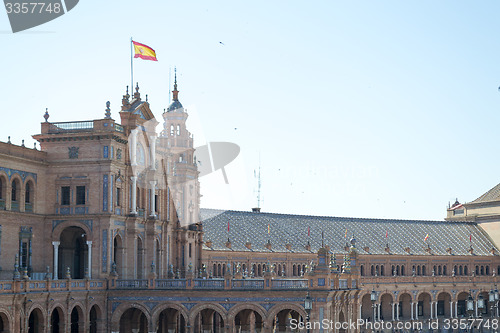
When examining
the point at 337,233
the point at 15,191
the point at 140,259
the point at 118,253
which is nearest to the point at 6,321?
the point at 15,191

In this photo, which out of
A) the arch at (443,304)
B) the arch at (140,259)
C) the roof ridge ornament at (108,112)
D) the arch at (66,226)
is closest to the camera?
the arch at (66,226)

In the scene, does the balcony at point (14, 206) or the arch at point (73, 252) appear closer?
the balcony at point (14, 206)

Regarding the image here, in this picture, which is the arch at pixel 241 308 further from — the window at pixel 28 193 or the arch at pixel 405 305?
the arch at pixel 405 305

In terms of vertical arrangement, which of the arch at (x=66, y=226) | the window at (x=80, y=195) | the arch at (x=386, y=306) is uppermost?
the window at (x=80, y=195)

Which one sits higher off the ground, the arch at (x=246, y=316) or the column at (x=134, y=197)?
the column at (x=134, y=197)

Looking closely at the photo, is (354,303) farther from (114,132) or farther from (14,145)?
(14,145)

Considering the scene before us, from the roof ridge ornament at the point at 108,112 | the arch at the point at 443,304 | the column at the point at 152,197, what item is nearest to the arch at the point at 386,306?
the arch at the point at 443,304

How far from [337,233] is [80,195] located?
54.6 m

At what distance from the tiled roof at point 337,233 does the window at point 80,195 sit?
32846mm

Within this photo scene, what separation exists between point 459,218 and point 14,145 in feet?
283

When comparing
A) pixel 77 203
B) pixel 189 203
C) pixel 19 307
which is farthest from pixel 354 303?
pixel 19 307

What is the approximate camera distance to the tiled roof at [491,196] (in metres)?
130

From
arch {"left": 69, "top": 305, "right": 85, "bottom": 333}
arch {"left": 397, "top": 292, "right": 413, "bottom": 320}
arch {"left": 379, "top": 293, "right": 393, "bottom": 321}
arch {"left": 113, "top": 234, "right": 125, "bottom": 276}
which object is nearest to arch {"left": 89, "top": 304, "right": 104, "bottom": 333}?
arch {"left": 69, "top": 305, "right": 85, "bottom": 333}

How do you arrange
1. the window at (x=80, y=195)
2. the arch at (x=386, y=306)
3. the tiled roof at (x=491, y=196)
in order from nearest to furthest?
the window at (x=80, y=195)
the arch at (x=386, y=306)
the tiled roof at (x=491, y=196)
